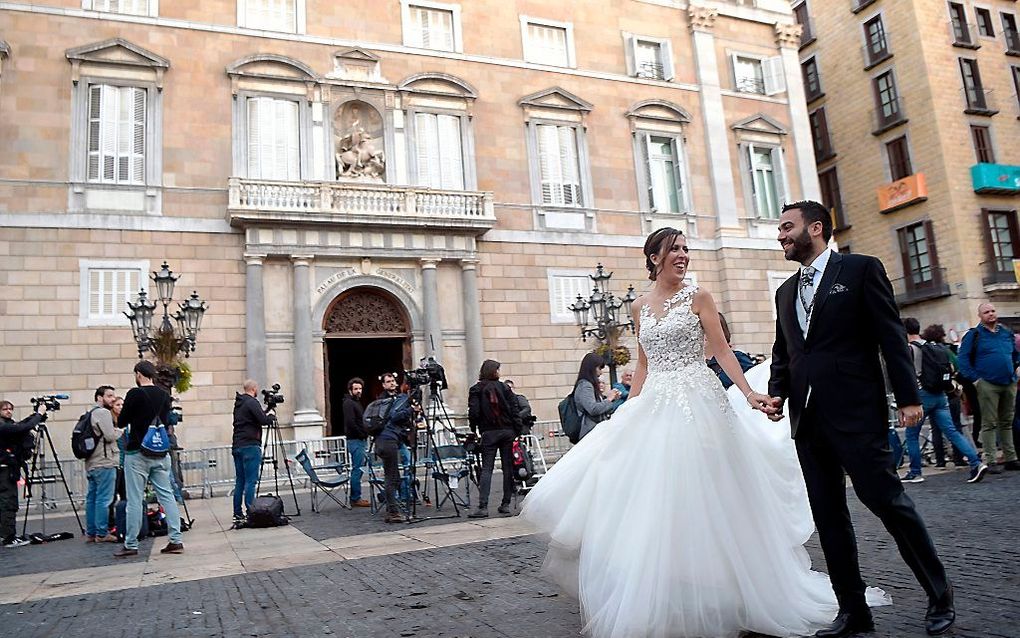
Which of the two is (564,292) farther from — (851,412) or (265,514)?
(851,412)

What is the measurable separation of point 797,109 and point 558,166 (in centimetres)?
921

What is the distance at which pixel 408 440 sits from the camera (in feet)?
34.0

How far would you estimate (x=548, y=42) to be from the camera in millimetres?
22109

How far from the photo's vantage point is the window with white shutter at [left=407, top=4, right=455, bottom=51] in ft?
67.3

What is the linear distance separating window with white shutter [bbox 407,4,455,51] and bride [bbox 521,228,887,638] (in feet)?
A: 58.3

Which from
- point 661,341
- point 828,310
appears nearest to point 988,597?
point 828,310

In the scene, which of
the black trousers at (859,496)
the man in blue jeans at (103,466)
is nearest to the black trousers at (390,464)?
the man in blue jeans at (103,466)

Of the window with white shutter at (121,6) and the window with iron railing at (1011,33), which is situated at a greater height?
the window with iron railing at (1011,33)

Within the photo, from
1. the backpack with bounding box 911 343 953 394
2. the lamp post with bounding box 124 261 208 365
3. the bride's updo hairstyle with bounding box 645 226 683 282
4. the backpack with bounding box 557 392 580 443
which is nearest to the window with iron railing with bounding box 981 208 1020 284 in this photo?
the backpack with bounding box 911 343 953 394

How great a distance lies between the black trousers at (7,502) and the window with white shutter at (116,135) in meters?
9.14

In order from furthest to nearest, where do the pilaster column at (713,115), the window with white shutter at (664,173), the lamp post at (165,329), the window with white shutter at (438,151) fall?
1. the pilaster column at (713,115)
2. the window with white shutter at (664,173)
3. the window with white shutter at (438,151)
4. the lamp post at (165,329)

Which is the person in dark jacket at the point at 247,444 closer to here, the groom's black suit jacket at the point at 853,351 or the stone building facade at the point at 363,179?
the stone building facade at the point at 363,179

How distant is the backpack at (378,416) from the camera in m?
9.41

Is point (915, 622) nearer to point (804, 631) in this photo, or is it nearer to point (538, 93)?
point (804, 631)
